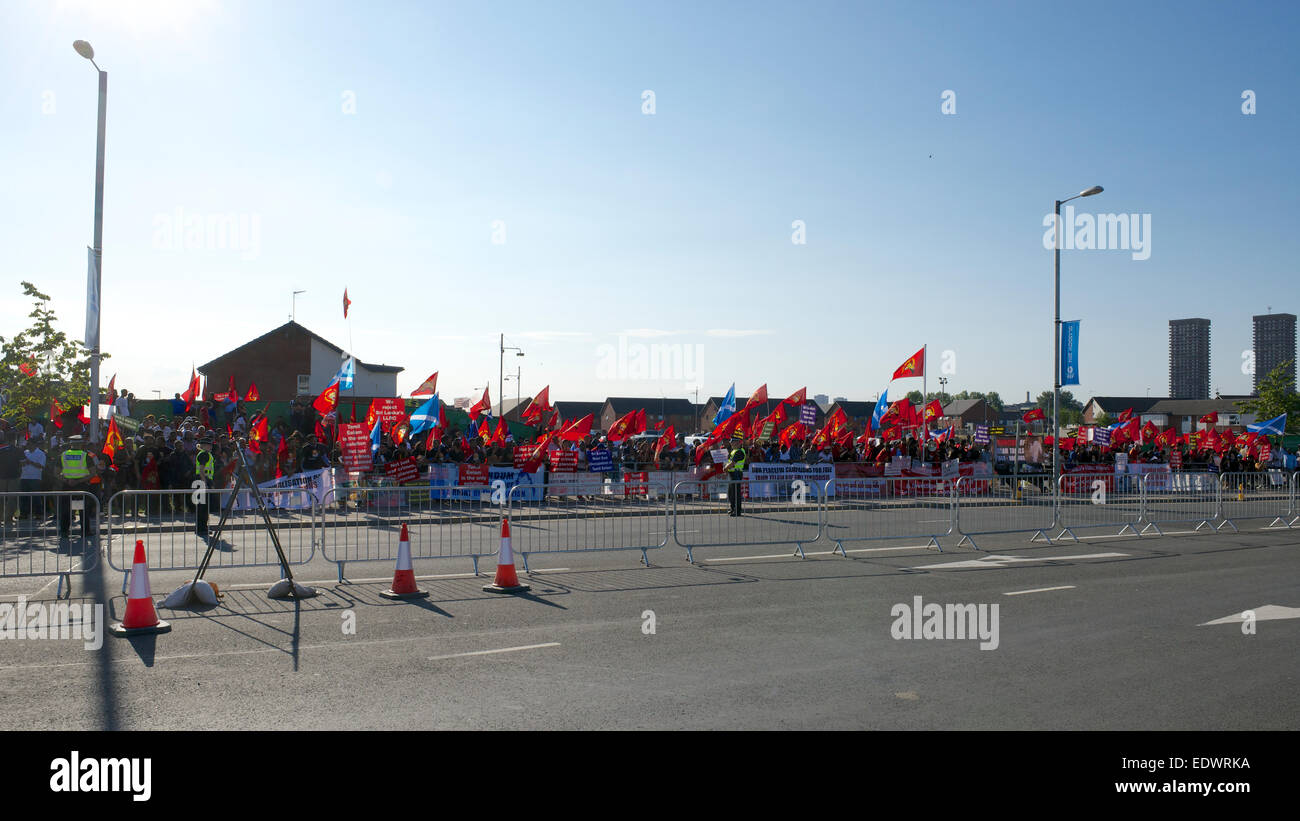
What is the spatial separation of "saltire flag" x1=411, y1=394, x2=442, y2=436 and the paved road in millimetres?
13025

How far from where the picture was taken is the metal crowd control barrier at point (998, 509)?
15.9m

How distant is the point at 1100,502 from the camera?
57.4 ft

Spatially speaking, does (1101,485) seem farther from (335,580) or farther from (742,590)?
(335,580)

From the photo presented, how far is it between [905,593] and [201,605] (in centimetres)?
785

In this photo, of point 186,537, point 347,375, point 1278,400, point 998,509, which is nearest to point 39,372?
point 347,375

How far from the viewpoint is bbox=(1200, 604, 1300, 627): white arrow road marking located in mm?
9125

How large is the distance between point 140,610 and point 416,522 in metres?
5.23

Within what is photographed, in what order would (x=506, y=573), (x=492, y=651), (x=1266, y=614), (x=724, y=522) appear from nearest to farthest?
(x=492, y=651)
(x=1266, y=614)
(x=506, y=573)
(x=724, y=522)

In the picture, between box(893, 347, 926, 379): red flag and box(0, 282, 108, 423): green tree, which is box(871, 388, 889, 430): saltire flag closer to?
box(893, 347, 926, 379): red flag

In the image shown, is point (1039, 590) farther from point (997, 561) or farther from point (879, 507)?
point (879, 507)
